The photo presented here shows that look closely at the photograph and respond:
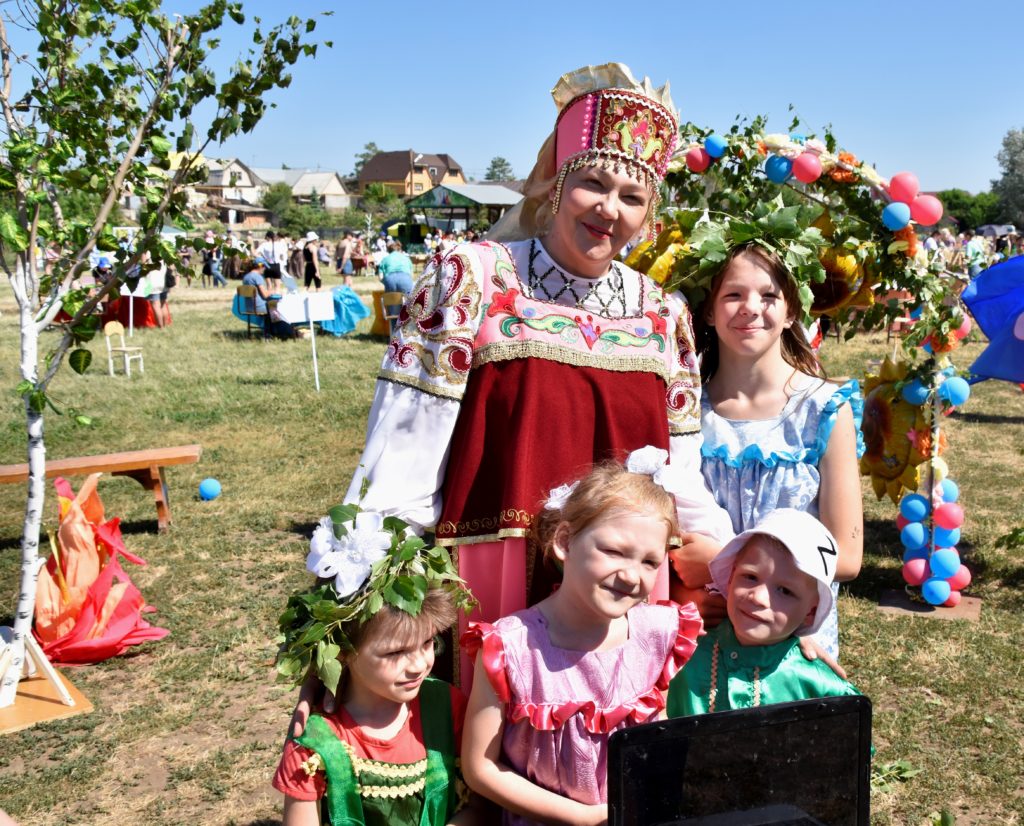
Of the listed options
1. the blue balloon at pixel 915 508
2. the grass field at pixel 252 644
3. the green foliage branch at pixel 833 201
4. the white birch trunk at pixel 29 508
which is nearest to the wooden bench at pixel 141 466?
the grass field at pixel 252 644

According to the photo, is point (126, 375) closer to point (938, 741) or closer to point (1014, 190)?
point (938, 741)

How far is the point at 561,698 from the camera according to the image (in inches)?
76.5

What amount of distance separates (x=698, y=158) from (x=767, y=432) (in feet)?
5.62

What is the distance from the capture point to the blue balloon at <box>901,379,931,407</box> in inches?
212

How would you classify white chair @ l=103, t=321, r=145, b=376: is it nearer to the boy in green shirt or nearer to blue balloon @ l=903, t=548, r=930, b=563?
blue balloon @ l=903, t=548, r=930, b=563

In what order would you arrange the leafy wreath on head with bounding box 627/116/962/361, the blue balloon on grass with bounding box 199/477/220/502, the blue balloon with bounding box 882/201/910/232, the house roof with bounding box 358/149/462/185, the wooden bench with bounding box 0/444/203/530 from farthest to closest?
the house roof with bounding box 358/149/462/185
the blue balloon on grass with bounding box 199/477/220/502
the wooden bench with bounding box 0/444/203/530
the blue balloon with bounding box 882/201/910/232
the leafy wreath on head with bounding box 627/116/962/361

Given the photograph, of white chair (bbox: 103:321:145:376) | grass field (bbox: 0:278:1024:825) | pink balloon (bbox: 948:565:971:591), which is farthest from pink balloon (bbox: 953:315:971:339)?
white chair (bbox: 103:321:145:376)

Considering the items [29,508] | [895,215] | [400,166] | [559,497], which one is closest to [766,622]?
[559,497]

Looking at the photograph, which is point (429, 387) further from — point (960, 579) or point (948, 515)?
point (960, 579)

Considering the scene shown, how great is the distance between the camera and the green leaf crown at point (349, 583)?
1968mm

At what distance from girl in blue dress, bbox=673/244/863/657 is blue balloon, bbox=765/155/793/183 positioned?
144 cm

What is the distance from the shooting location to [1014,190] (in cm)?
4897

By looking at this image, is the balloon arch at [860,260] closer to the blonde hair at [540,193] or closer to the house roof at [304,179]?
the blonde hair at [540,193]

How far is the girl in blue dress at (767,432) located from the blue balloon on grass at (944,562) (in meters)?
3.32
